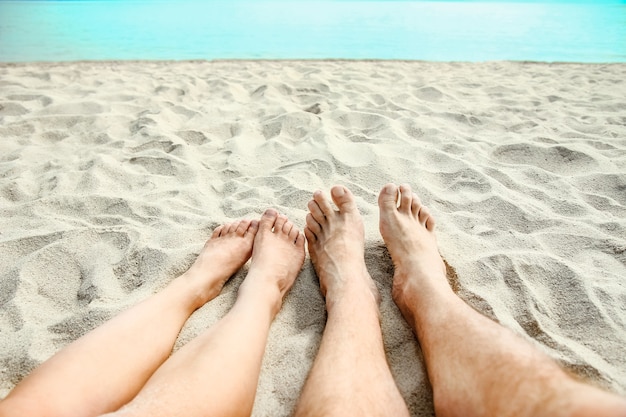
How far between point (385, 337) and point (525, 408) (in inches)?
20.7

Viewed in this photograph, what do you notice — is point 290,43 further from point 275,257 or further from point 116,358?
point 116,358

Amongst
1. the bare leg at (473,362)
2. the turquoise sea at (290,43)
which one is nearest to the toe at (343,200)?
the bare leg at (473,362)

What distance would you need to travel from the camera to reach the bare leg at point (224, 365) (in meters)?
0.92

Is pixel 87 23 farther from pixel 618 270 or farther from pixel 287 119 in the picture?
pixel 618 270

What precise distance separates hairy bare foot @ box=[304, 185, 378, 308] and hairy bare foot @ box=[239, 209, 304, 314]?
77 mm

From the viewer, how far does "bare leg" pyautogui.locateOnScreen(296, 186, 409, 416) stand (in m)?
0.98

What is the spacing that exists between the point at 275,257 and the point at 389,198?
58 cm

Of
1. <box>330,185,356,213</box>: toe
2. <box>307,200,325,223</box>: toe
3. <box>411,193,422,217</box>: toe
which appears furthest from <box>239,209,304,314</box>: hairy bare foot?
<box>411,193,422,217</box>: toe

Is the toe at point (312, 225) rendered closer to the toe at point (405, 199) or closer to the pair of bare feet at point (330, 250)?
the pair of bare feet at point (330, 250)

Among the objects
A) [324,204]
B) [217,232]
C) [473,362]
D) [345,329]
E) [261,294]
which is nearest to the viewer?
[473,362]

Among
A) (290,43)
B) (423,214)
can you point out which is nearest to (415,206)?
(423,214)

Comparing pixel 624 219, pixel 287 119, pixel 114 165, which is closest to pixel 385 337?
pixel 624 219

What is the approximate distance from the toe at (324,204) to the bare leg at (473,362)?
0.39 meters

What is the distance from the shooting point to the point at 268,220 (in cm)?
187
